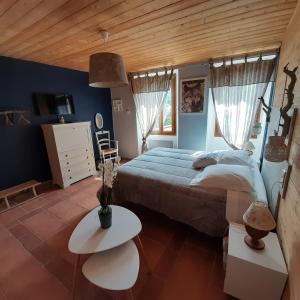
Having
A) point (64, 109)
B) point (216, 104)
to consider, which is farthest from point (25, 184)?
point (216, 104)

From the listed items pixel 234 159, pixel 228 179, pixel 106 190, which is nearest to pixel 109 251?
pixel 106 190

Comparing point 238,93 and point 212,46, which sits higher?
point 212,46

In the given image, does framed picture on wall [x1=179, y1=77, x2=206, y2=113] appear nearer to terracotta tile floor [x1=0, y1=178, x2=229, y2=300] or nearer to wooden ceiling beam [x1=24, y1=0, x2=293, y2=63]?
wooden ceiling beam [x1=24, y1=0, x2=293, y2=63]

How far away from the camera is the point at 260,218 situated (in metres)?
1.16

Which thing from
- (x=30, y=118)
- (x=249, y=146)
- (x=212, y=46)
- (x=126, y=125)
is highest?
(x=212, y=46)

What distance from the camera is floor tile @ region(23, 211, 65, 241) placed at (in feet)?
6.89

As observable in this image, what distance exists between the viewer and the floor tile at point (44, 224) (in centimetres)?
210

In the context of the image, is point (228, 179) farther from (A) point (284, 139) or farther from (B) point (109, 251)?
(B) point (109, 251)

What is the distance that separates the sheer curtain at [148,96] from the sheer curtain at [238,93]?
1099 mm

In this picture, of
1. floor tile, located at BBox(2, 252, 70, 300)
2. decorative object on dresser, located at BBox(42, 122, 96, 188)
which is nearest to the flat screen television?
decorative object on dresser, located at BBox(42, 122, 96, 188)

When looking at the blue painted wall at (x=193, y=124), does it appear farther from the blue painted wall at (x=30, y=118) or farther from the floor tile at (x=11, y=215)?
the floor tile at (x=11, y=215)

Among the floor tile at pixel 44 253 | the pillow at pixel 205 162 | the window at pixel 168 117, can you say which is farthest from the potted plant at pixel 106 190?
the window at pixel 168 117

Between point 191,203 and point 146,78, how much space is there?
317cm

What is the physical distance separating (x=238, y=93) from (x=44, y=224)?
12.2ft
